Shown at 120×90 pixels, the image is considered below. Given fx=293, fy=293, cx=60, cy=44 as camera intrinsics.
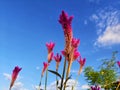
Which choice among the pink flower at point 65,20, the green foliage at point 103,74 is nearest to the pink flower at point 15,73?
the pink flower at point 65,20

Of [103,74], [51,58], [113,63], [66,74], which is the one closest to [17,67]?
[51,58]

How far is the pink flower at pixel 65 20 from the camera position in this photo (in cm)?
262

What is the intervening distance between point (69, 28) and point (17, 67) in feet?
5.40

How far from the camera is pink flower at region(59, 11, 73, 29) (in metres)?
2.62

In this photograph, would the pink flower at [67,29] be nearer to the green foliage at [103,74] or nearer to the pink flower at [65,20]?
the pink flower at [65,20]

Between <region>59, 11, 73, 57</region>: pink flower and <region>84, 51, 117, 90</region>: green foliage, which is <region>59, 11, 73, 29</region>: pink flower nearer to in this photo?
<region>59, 11, 73, 57</region>: pink flower

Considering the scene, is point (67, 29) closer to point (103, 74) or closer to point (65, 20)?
point (65, 20)

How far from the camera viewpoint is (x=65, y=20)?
2.71m

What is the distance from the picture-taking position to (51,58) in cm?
485

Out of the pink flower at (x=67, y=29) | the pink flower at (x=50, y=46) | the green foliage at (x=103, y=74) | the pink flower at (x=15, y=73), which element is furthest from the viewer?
the green foliage at (x=103, y=74)

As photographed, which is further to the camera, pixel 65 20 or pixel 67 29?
pixel 65 20

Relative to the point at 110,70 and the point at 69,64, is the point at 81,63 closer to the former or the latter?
the point at 69,64

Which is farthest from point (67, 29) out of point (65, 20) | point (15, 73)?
point (15, 73)

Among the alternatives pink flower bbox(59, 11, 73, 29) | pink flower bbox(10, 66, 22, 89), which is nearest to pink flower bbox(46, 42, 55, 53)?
pink flower bbox(10, 66, 22, 89)
